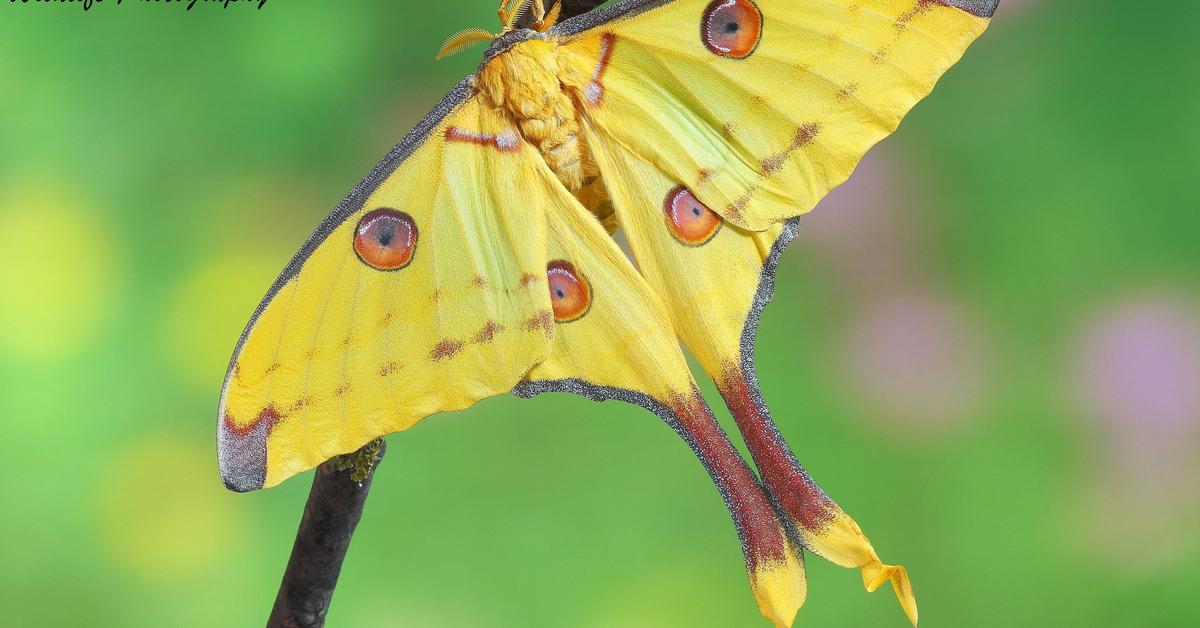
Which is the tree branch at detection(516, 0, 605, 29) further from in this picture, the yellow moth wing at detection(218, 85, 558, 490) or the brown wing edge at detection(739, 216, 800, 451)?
the brown wing edge at detection(739, 216, 800, 451)

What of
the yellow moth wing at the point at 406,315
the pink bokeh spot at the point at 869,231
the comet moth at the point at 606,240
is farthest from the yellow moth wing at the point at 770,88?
the pink bokeh spot at the point at 869,231

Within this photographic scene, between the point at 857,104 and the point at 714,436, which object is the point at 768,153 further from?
the point at 714,436

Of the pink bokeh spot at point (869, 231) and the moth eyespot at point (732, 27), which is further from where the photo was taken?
the pink bokeh spot at point (869, 231)

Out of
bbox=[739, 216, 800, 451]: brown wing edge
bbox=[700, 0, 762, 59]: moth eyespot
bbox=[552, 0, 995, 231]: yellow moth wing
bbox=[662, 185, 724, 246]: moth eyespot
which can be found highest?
bbox=[700, 0, 762, 59]: moth eyespot

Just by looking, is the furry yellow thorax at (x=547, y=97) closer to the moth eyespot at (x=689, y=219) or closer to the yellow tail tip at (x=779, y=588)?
the moth eyespot at (x=689, y=219)

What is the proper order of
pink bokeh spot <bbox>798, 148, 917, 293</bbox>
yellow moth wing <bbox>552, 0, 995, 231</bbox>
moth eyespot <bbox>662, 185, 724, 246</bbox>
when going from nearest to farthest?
yellow moth wing <bbox>552, 0, 995, 231</bbox>
moth eyespot <bbox>662, 185, 724, 246</bbox>
pink bokeh spot <bbox>798, 148, 917, 293</bbox>

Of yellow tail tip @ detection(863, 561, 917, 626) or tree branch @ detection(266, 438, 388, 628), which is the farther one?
tree branch @ detection(266, 438, 388, 628)

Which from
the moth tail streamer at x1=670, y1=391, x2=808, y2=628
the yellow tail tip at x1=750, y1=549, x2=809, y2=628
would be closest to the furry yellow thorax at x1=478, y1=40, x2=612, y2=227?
the moth tail streamer at x1=670, y1=391, x2=808, y2=628

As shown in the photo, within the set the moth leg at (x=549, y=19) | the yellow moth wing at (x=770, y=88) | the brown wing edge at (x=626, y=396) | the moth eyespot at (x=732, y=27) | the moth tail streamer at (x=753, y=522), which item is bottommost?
the moth tail streamer at (x=753, y=522)

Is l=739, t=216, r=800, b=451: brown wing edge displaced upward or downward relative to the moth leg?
downward
